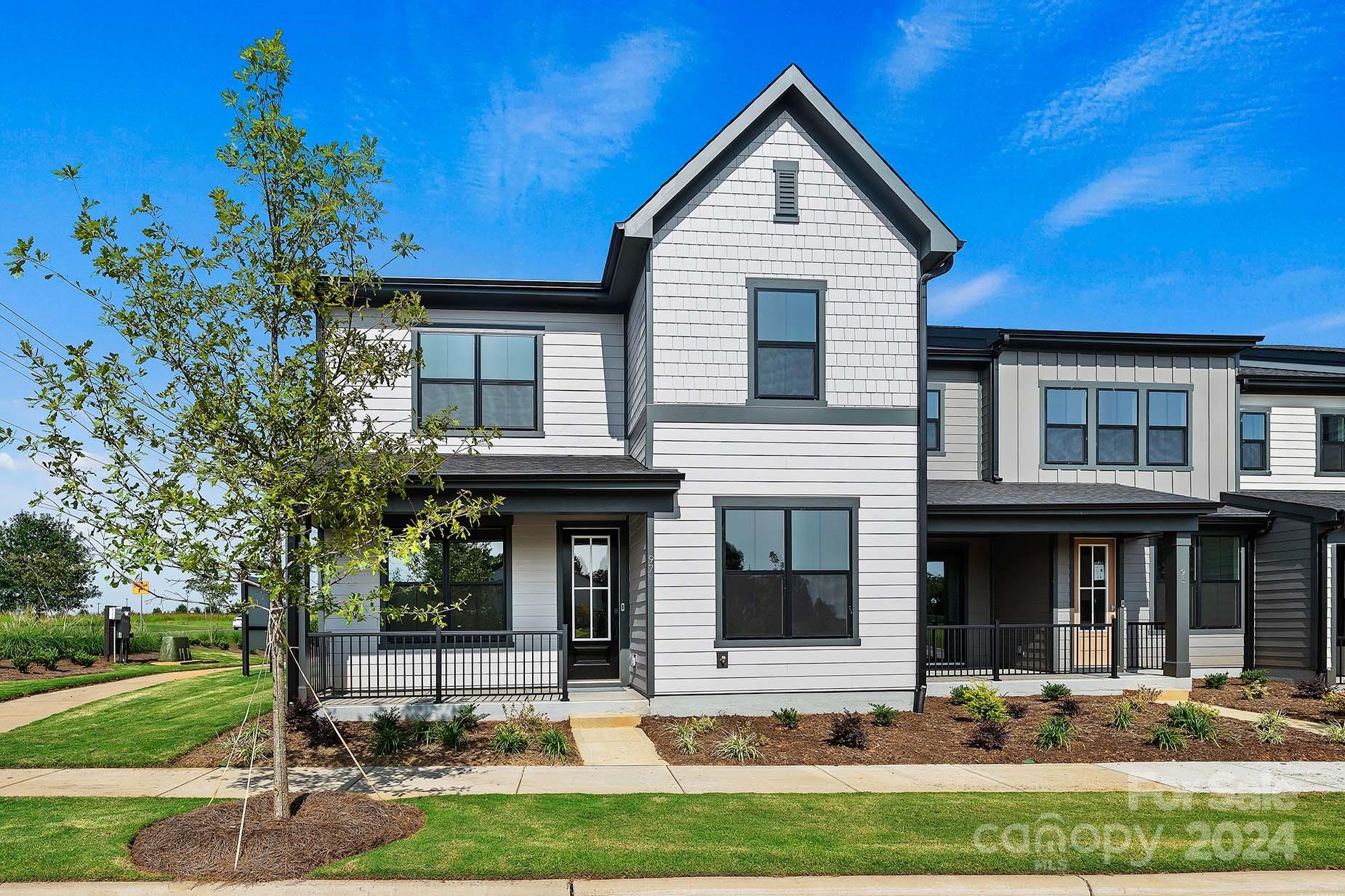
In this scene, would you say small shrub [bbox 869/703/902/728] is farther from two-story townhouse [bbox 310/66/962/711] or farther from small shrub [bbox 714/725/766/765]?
small shrub [bbox 714/725/766/765]

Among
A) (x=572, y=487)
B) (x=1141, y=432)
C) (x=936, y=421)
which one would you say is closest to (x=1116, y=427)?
(x=1141, y=432)

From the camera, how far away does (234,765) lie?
10.8 metres

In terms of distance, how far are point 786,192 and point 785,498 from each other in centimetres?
462

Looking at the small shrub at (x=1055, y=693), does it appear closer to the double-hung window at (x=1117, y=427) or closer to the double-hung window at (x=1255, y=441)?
the double-hung window at (x=1117, y=427)

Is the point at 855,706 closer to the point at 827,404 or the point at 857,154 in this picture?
the point at 827,404

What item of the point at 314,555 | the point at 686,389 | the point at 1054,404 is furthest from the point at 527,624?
the point at 1054,404

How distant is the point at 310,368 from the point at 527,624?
25.7 feet

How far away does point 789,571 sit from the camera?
13.9 m

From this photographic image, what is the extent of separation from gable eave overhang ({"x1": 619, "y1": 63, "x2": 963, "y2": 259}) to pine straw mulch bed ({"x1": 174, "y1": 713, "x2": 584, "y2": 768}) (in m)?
7.21

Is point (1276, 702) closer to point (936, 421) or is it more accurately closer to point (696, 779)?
point (936, 421)

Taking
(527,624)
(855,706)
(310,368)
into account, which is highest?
(310,368)

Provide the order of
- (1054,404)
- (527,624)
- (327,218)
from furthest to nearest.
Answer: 1. (1054,404)
2. (527,624)
3. (327,218)

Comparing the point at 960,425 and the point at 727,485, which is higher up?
the point at 960,425

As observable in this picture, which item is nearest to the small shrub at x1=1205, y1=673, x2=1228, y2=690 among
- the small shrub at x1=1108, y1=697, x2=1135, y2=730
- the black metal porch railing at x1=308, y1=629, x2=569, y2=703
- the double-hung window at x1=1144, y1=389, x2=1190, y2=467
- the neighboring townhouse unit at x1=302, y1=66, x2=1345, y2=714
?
the neighboring townhouse unit at x1=302, y1=66, x2=1345, y2=714
